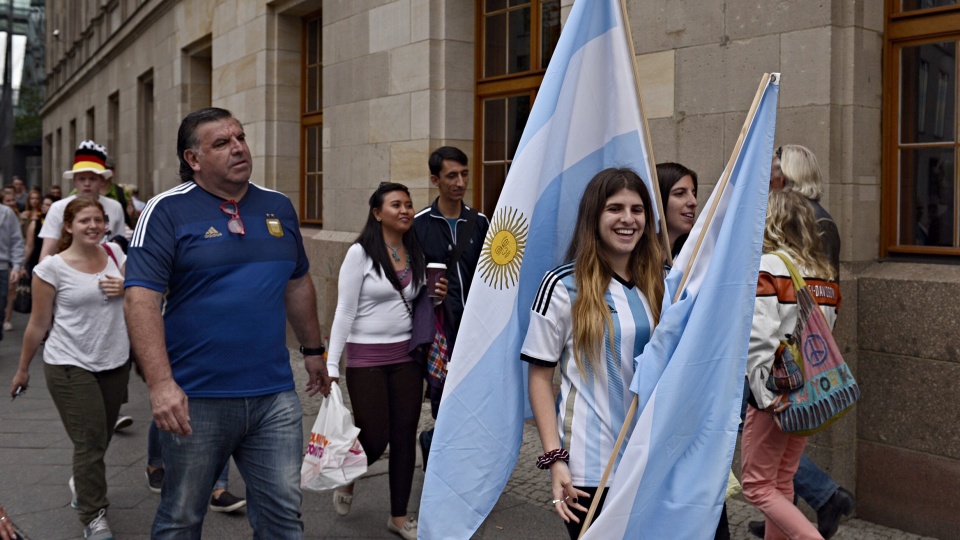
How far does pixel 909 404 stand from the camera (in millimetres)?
5242

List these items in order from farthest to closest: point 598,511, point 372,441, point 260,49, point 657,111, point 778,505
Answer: point 260,49, point 657,111, point 372,441, point 778,505, point 598,511

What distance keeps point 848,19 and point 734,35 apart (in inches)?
27.2

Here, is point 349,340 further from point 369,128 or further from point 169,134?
point 169,134

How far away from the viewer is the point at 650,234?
3.26 m

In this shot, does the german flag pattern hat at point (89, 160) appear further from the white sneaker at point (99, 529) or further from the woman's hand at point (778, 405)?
the woman's hand at point (778, 405)

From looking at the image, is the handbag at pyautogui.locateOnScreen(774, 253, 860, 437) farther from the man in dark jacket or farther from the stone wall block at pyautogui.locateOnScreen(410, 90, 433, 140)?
the stone wall block at pyautogui.locateOnScreen(410, 90, 433, 140)

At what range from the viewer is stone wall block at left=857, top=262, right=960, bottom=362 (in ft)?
16.6

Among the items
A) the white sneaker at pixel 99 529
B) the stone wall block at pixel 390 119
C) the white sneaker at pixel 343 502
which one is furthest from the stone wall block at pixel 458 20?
the white sneaker at pixel 99 529

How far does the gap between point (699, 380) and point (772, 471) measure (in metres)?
1.66

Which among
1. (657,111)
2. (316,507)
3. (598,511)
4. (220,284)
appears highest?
(657,111)

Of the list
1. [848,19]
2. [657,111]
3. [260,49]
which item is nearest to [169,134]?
[260,49]

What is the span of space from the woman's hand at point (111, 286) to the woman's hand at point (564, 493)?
10.9 ft

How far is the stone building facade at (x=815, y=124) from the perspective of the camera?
5.24 m

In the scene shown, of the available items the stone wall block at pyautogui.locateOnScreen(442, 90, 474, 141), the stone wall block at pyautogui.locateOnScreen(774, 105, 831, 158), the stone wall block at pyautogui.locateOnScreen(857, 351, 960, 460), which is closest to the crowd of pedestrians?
the stone wall block at pyautogui.locateOnScreen(774, 105, 831, 158)
